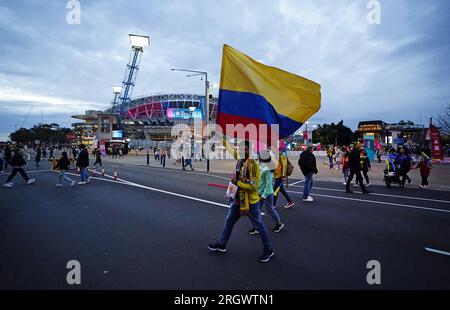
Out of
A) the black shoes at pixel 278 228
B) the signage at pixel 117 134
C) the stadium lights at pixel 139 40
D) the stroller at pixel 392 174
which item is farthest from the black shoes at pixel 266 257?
the signage at pixel 117 134

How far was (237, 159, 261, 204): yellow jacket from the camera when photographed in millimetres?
3781

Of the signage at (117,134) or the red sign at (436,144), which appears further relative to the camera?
the signage at (117,134)

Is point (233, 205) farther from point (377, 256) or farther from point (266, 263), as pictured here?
point (377, 256)

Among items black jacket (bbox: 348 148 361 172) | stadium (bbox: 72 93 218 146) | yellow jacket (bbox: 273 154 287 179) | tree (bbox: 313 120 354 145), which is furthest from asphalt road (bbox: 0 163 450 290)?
stadium (bbox: 72 93 218 146)

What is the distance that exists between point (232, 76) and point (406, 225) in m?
4.86

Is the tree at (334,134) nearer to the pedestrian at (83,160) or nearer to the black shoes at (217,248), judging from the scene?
the pedestrian at (83,160)

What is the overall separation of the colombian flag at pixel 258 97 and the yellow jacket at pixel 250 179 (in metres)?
1.31

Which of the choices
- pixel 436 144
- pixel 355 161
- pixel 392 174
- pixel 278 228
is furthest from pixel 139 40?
pixel 278 228

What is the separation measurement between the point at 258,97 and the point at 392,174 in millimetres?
8615

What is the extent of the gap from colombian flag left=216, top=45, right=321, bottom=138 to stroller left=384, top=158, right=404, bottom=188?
7493 millimetres

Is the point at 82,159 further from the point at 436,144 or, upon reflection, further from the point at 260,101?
the point at 436,144

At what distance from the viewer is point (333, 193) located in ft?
31.0

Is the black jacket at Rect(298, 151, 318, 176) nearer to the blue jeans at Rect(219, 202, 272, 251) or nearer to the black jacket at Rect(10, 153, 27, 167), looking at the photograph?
the blue jeans at Rect(219, 202, 272, 251)

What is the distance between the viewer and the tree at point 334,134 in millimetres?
73188
